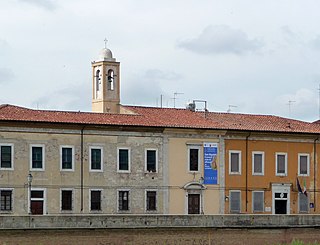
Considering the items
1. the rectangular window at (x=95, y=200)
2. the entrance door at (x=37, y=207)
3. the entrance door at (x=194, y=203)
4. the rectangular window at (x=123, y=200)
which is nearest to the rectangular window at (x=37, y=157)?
the entrance door at (x=37, y=207)

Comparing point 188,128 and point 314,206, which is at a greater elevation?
point 188,128

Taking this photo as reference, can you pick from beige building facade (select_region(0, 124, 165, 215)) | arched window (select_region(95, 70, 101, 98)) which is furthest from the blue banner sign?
arched window (select_region(95, 70, 101, 98))

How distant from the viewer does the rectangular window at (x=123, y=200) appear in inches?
2398

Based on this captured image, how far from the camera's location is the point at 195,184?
6306 centimetres

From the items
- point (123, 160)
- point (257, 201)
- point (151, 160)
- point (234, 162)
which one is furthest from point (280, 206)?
point (123, 160)

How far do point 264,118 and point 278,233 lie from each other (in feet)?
53.5

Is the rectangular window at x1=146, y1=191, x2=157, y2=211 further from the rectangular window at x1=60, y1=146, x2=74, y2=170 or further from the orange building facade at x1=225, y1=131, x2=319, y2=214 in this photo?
the rectangular window at x1=60, y1=146, x2=74, y2=170

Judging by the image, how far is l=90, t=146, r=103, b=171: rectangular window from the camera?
6041cm

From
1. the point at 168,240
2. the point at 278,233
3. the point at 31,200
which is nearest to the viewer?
the point at 168,240

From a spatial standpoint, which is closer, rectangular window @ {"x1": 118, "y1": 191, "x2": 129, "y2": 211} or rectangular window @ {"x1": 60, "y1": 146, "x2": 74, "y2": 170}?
rectangular window @ {"x1": 60, "y1": 146, "x2": 74, "y2": 170}

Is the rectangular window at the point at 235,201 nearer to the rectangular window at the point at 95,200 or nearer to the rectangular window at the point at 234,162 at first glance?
the rectangular window at the point at 234,162

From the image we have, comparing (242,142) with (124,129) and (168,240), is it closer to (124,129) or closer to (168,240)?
(124,129)

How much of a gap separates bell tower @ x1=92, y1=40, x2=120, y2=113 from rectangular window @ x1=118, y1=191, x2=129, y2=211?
45.0 feet

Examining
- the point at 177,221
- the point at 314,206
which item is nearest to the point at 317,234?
the point at 177,221
